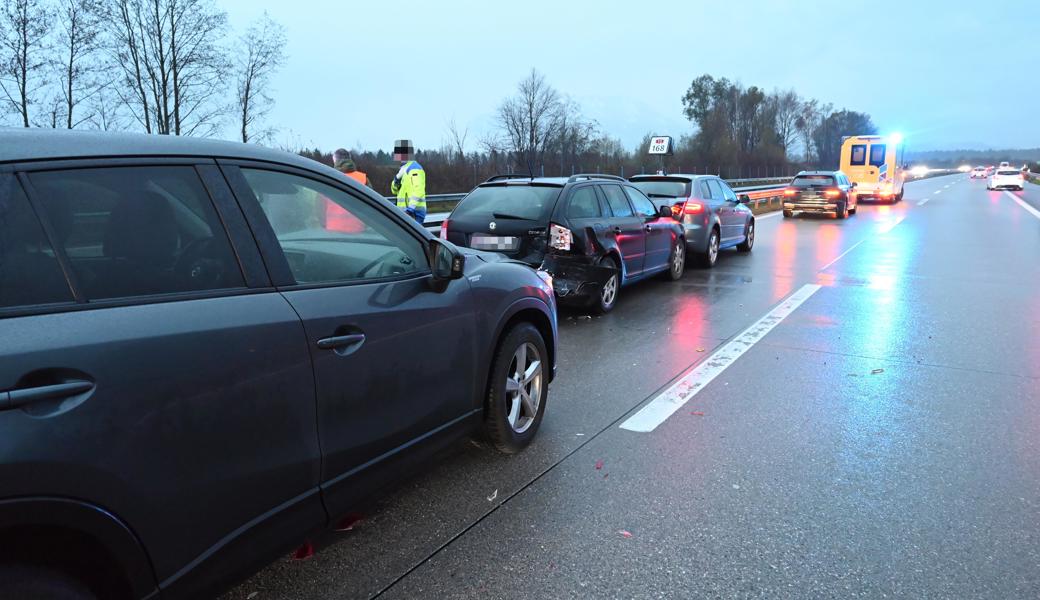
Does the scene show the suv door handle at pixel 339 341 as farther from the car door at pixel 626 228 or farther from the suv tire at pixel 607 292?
the car door at pixel 626 228

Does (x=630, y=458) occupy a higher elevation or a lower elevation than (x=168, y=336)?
lower

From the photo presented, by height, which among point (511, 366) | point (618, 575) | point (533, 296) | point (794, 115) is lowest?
point (618, 575)

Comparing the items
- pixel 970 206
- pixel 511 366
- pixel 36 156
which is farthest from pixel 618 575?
pixel 970 206

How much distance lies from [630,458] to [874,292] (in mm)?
6773

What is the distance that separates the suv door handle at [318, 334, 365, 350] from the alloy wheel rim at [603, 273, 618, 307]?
5552mm

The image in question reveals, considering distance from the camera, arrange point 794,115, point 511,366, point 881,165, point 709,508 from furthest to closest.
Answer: point 794,115, point 881,165, point 511,366, point 709,508

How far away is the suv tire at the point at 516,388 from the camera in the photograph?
12.3 feet

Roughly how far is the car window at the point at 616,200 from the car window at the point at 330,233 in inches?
218

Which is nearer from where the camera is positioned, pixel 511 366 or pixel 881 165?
pixel 511 366

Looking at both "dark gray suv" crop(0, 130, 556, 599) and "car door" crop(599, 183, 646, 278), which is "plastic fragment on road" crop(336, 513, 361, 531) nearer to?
"dark gray suv" crop(0, 130, 556, 599)

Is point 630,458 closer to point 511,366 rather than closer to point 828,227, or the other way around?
point 511,366

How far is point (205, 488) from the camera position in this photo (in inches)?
82.5

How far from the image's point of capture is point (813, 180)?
22453 mm

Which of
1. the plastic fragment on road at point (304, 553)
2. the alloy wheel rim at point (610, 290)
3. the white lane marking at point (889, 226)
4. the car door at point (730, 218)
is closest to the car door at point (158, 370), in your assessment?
the plastic fragment on road at point (304, 553)
